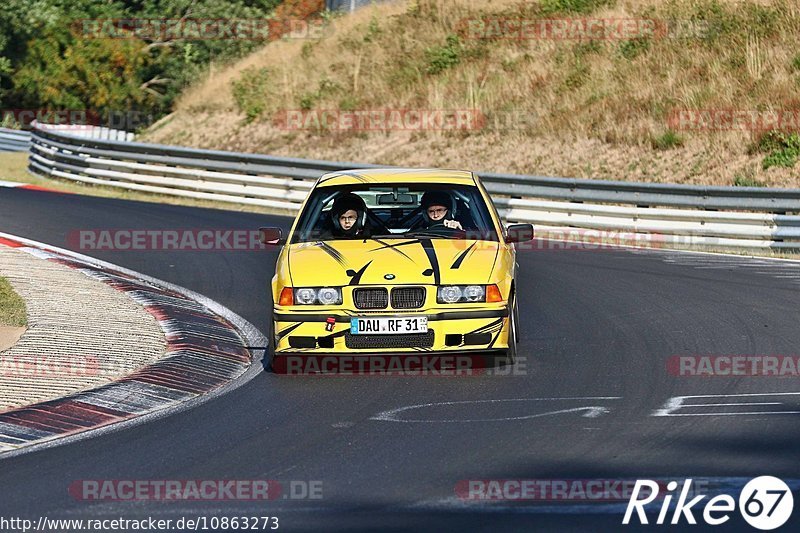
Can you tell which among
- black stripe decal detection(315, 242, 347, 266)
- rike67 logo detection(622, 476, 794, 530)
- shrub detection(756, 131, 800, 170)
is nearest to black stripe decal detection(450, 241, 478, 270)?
black stripe decal detection(315, 242, 347, 266)

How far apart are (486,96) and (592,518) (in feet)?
85.4

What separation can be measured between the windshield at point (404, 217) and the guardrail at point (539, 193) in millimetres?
8444

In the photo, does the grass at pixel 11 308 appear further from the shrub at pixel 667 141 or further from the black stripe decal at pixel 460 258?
the shrub at pixel 667 141

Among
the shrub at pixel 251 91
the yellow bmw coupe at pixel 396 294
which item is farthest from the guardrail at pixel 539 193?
the yellow bmw coupe at pixel 396 294

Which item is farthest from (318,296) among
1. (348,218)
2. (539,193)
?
(539,193)

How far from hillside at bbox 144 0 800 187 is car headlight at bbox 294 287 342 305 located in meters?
15.7

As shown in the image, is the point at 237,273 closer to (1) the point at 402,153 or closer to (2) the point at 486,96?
(1) the point at 402,153

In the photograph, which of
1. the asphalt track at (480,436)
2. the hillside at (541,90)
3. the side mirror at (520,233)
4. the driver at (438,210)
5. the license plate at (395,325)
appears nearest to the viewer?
the asphalt track at (480,436)

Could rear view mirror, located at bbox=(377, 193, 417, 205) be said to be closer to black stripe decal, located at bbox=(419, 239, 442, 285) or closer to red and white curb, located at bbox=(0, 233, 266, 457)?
black stripe decal, located at bbox=(419, 239, 442, 285)

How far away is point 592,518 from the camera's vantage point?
6.05 meters

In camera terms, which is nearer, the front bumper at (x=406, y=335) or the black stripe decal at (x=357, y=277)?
the front bumper at (x=406, y=335)

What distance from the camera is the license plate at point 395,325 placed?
9555 millimetres

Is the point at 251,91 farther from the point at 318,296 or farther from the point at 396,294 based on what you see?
the point at 396,294

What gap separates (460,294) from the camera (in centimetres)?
968
